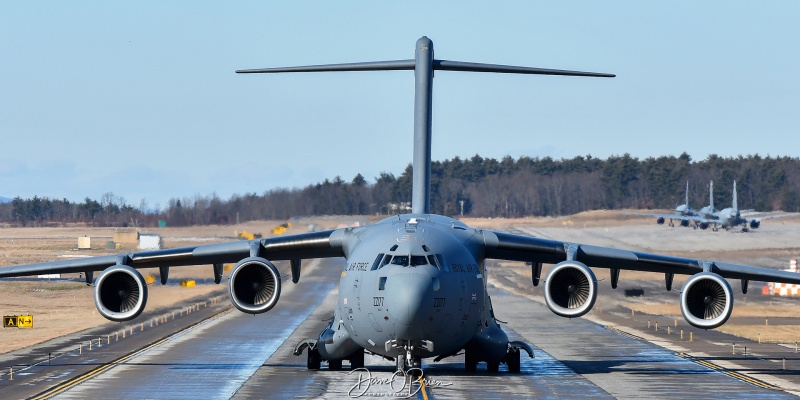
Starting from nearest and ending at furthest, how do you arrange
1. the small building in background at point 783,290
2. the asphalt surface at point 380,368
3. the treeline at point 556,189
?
1. the asphalt surface at point 380,368
2. the small building in background at point 783,290
3. the treeline at point 556,189

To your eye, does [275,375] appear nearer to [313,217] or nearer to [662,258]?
[662,258]

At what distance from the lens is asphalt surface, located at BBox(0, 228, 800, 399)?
2416 cm

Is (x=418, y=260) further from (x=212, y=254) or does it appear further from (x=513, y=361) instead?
(x=513, y=361)

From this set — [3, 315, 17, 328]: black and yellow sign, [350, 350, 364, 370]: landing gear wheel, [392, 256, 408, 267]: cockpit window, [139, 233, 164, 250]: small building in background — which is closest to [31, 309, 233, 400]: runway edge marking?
[3, 315, 17, 328]: black and yellow sign

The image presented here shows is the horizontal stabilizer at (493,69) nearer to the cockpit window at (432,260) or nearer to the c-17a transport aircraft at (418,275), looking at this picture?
the c-17a transport aircraft at (418,275)

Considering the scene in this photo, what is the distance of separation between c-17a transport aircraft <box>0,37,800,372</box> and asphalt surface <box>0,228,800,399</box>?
89 cm

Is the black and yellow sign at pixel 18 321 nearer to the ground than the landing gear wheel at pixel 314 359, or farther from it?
farther from it

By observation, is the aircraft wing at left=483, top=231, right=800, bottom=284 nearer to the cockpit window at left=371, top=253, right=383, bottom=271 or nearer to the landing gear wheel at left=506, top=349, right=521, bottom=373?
the landing gear wheel at left=506, top=349, right=521, bottom=373

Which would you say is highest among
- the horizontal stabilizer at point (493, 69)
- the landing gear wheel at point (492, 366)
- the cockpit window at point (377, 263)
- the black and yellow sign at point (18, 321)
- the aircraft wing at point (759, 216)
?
the horizontal stabilizer at point (493, 69)

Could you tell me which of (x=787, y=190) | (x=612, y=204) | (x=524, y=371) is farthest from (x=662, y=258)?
(x=787, y=190)

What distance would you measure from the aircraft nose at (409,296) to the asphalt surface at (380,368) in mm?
1615

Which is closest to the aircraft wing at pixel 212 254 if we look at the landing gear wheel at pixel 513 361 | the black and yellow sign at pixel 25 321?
the landing gear wheel at pixel 513 361

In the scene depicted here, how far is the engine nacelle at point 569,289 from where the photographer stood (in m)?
24.6

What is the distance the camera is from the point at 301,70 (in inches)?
1027
